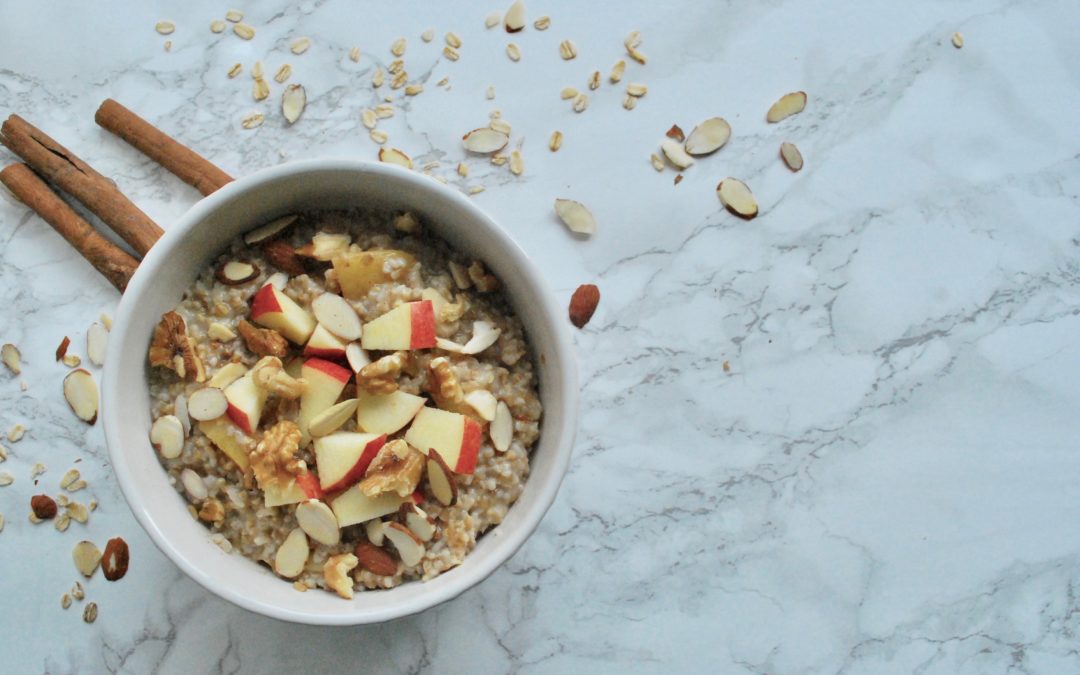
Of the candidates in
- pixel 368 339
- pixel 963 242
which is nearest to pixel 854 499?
pixel 963 242

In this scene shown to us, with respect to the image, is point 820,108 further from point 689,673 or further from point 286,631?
point 286,631

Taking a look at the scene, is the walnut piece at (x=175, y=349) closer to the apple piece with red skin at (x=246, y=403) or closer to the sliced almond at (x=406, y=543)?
the apple piece with red skin at (x=246, y=403)

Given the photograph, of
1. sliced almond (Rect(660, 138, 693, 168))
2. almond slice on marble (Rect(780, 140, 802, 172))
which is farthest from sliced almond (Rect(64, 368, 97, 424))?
almond slice on marble (Rect(780, 140, 802, 172))

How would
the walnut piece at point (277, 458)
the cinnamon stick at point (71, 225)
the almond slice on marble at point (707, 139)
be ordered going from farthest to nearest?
the almond slice on marble at point (707, 139)
the cinnamon stick at point (71, 225)
the walnut piece at point (277, 458)

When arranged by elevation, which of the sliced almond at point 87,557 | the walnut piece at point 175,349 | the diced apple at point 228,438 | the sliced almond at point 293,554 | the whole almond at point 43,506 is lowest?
the sliced almond at point 87,557

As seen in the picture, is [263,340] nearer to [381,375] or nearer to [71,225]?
[381,375]

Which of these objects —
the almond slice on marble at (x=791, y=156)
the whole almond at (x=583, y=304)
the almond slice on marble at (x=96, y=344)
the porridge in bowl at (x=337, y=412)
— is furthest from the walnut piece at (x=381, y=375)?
the almond slice on marble at (x=791, y=156)

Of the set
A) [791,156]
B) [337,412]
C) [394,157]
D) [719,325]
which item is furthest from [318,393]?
[791,156]

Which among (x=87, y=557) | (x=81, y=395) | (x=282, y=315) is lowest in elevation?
(x=87, y=557)
